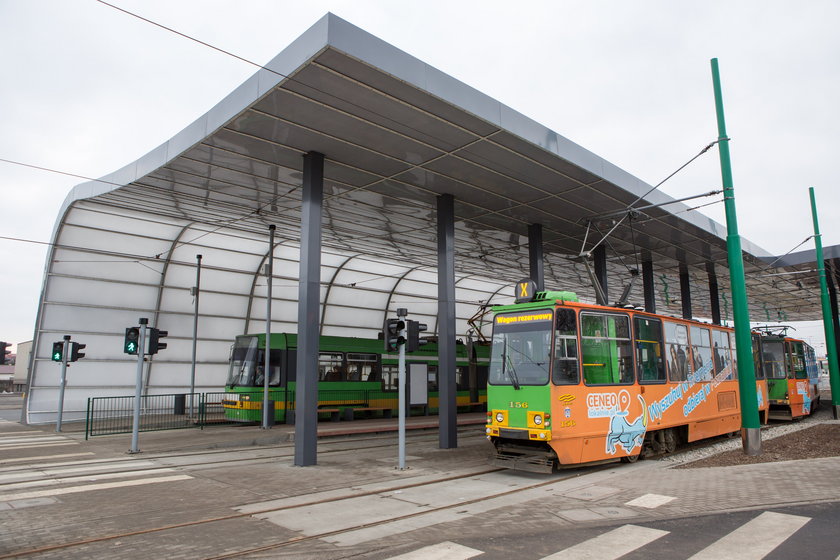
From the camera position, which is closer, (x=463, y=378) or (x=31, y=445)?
(x=31, y=445)

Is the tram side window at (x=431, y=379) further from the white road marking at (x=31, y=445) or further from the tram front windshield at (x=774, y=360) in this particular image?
the white road marking at (x=31, y=445)

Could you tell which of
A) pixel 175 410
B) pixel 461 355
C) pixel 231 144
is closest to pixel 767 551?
pixel 231 144

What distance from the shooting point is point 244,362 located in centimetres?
2131

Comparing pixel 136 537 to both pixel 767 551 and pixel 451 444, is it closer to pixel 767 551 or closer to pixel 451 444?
pixel 767 551

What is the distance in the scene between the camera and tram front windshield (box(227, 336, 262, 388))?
20.9 m

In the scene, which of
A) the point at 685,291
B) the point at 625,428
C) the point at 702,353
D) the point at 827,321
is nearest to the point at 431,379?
the point at 702,353

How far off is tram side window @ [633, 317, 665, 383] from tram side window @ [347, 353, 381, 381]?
12699mm

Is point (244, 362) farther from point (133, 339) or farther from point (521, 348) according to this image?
point (521, 348)

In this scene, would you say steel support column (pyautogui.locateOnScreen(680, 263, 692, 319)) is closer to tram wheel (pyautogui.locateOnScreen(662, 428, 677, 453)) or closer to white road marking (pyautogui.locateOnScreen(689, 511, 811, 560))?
tram wheel (pyautogui.locateOnScreen(662, 428, 677, 453))

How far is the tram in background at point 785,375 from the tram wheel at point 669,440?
31.0ft

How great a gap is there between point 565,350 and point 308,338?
5.58m

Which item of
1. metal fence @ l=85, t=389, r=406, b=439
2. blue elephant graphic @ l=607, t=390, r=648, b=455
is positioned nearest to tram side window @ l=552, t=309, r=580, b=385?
blue elephant graphic @ l=607, t=390, r=648, b=455

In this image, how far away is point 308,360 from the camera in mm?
12797

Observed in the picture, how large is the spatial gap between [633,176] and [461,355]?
1253 centimetres
